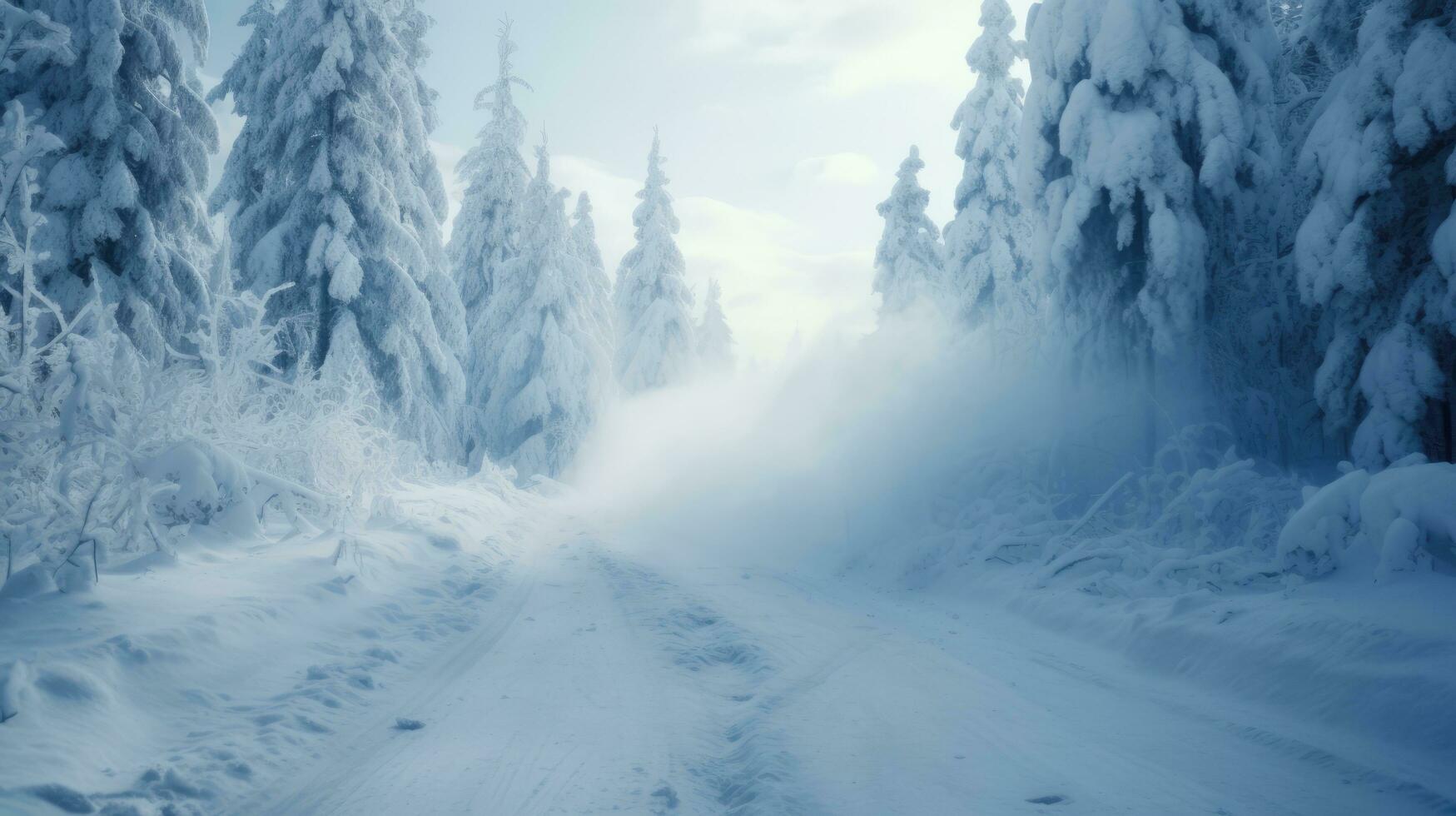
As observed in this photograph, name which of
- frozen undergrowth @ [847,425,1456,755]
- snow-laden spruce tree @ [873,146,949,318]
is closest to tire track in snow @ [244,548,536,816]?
frozen undergrowth @ [847,425,1456,755]

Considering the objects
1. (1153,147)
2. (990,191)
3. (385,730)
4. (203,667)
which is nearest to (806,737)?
(385,730)

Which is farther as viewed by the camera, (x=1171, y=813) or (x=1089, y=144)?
(x=1089, y=144)

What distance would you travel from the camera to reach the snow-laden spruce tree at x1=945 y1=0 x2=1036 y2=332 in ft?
75.5

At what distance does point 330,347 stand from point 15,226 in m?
5.54

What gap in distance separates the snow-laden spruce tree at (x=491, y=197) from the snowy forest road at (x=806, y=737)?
995 inches

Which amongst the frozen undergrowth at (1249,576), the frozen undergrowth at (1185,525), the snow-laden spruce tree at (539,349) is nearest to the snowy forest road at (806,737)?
the frozen undergrowth at (1249,576)

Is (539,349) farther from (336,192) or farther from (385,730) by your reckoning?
(385,730)

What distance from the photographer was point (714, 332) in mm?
48812

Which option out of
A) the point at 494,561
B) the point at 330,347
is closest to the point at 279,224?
the point at 330,347

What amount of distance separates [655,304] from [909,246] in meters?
11.3

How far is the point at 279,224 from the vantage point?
1616 cm

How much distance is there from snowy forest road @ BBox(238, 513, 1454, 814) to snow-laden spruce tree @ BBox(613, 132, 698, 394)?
88.5 feet

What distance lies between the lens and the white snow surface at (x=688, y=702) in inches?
143

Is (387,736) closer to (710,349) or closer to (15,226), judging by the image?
(15,226)
